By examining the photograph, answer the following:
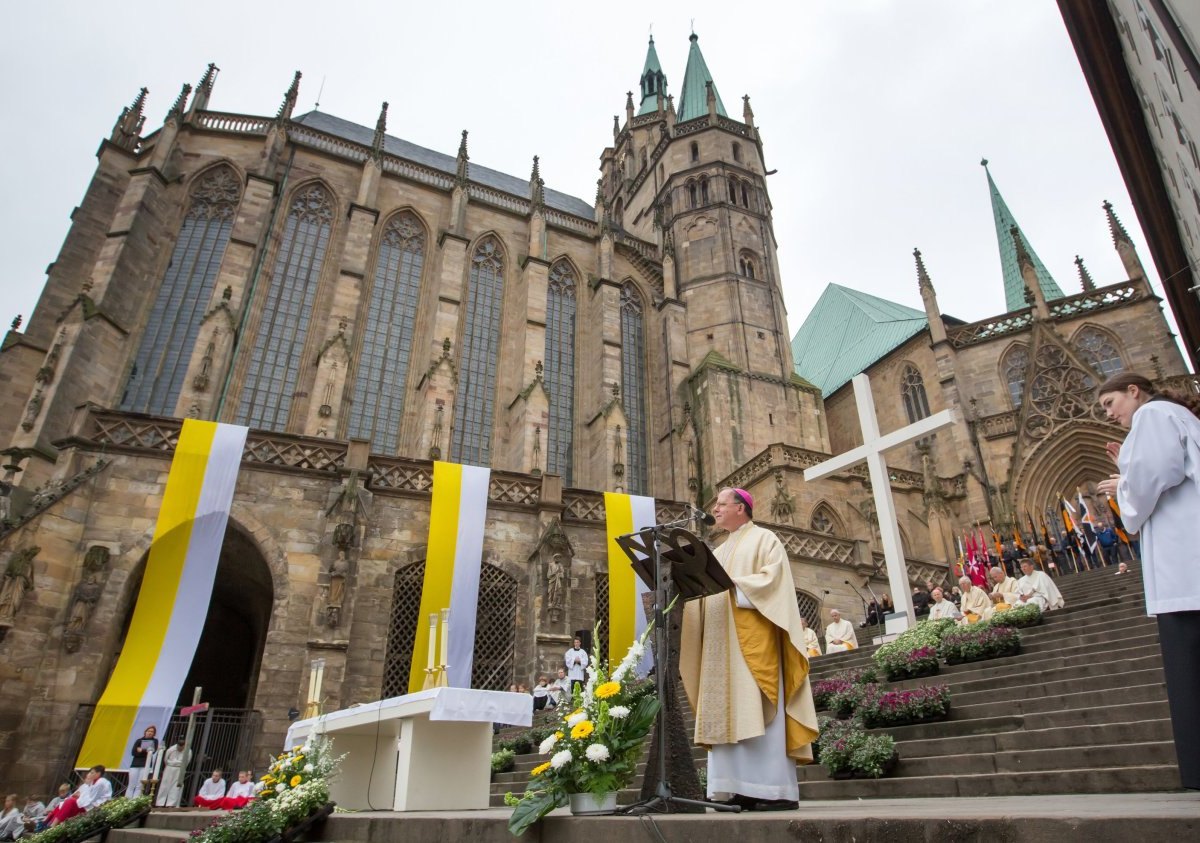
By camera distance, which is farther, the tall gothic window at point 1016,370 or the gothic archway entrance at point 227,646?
the tall gothic window at point 1016,370

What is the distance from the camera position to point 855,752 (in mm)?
5004

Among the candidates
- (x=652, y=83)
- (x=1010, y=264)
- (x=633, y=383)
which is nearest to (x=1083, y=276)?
(x=1010, y=264)

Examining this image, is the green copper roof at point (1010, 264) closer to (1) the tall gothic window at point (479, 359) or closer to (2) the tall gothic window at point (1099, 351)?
(2) the tall gothic window at point (1099, 351)

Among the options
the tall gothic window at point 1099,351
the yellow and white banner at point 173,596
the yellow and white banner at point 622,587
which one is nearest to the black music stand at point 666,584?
the yellow and white banner at point 622,587

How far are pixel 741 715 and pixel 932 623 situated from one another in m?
6.95

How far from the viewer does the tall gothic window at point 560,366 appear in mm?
22609

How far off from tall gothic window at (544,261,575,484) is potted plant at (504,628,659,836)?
17695 mm

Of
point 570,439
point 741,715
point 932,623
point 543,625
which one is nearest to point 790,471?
point 570,439

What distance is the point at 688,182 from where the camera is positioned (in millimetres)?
29641

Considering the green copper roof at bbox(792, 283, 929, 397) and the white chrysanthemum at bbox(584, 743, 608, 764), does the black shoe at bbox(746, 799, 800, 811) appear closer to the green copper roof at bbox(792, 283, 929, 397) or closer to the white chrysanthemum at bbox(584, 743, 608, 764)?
the white chrysanthemum at bbox(584, 743, 608, 764)

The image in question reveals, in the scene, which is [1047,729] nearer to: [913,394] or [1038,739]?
[1038,739]

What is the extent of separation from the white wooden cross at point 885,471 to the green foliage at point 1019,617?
2.22m

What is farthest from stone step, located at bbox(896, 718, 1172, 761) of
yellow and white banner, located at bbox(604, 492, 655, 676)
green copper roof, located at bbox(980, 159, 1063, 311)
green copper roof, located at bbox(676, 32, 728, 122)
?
green copper roof, located at bbox(676, 32, 728, 122)

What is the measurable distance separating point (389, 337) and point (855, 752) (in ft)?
63.4
